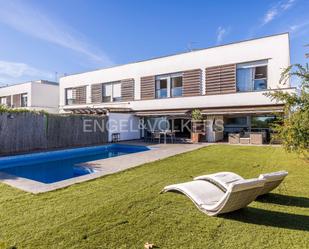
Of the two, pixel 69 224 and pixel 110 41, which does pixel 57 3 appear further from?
pixel 69 224

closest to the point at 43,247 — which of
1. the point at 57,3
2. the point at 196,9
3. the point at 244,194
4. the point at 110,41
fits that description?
the point at 244,194

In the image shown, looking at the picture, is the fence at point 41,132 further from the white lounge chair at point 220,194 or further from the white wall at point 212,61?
the white lounge chair at point 220,194

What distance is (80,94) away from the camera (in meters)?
36.6

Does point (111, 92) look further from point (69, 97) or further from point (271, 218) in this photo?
point (271, 218)

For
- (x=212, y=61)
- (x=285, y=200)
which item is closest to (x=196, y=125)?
(x=212, y=61)

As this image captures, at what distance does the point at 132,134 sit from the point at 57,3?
634 inches

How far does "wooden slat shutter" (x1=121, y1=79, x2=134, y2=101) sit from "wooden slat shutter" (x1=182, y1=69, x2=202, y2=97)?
7.58 m

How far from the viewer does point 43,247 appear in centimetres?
453

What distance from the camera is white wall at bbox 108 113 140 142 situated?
2673 centimetres

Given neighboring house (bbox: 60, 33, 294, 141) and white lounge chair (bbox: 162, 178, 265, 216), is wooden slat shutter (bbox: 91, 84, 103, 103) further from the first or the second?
white lounge chair (bbox: 162, 178, 265, 216)

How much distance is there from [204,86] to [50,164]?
17169 mm

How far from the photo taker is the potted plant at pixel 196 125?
981 inches

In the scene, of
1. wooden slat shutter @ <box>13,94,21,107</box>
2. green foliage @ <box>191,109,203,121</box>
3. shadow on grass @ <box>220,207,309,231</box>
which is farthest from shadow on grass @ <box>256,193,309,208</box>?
wooden slat shutter @ <box>13,94,21,107</box>

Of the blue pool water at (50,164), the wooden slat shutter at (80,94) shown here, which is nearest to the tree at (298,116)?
the blue pool water at (50,164)
